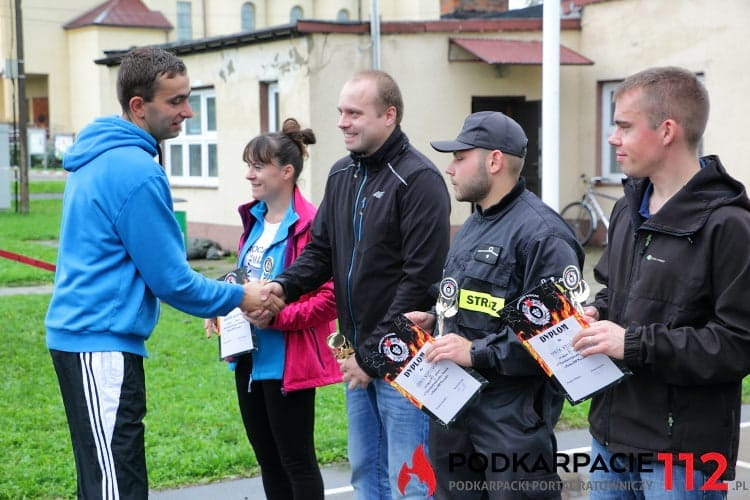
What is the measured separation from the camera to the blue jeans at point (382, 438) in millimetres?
4195

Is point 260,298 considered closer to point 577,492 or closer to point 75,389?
point 75,389

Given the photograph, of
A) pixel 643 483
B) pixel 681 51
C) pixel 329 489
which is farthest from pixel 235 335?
pixel 681 51

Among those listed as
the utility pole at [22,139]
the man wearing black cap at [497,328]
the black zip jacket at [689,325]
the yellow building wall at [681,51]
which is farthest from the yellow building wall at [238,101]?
the black zip jacket at [689,325]

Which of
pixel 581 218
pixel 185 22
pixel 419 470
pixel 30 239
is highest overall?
pixel 185 22

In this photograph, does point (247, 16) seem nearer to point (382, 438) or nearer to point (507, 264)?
point (382, 438)

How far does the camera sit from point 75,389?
381cm

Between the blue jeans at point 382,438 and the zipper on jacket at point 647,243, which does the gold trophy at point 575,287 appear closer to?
the zipper on jacket at point 647,243

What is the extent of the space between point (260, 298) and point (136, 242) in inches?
33.1

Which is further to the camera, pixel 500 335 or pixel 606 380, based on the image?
pixel 500 335

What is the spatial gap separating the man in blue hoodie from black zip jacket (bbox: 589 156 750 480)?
184cm

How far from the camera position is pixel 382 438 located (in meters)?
4.46

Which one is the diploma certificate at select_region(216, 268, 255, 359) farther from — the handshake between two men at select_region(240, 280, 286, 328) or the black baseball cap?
the black baseball cap

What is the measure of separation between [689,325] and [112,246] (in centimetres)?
218

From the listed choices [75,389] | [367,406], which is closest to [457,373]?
[367,406]
